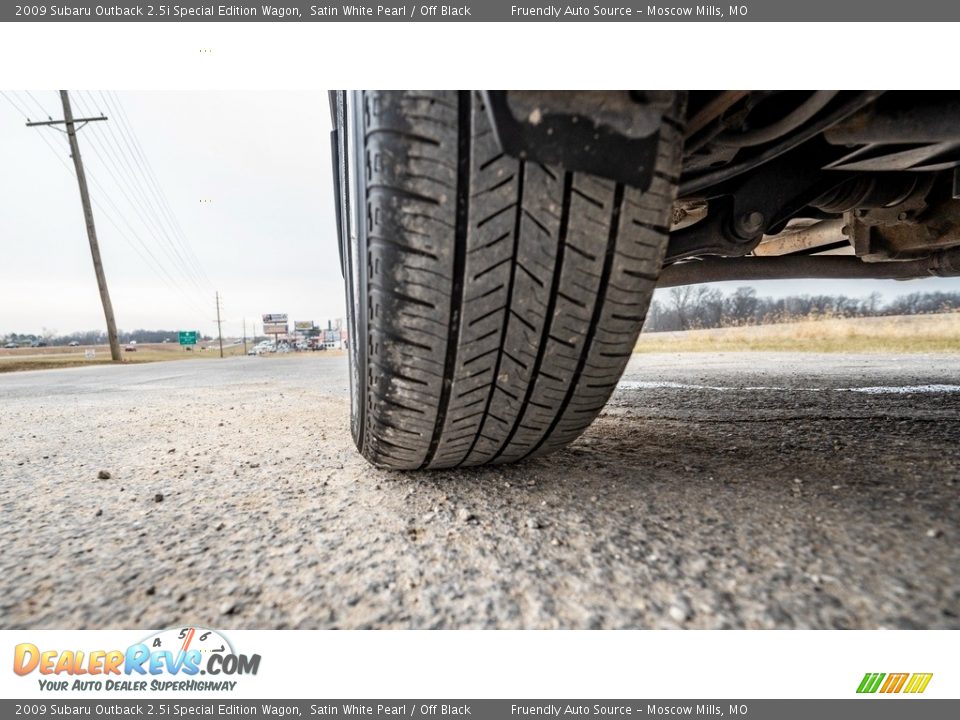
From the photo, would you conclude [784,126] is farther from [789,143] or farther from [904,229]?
[904,229]

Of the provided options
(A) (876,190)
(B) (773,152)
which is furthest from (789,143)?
(A) (876,190)

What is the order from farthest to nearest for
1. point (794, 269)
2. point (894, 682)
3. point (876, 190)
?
point (794, 269), point (876, 190), point (894, 682)

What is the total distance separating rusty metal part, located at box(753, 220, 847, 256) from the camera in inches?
71.7

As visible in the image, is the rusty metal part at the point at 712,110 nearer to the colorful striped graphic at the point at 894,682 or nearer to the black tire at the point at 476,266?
the black tire at the point at 476,266

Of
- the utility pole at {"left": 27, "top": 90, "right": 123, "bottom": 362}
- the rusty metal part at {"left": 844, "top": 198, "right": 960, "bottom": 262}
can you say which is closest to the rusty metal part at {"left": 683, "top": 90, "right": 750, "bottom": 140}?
the rusty metal part at {"left": 844, "top": 198, "right": 960, "bottom": 262}

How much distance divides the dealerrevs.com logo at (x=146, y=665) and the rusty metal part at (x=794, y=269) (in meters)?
1.80

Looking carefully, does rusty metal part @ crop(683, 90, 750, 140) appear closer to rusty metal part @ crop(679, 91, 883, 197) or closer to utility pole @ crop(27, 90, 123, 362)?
rusty metal part @ crop(679, 91, 883, 197)

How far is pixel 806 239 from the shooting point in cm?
197

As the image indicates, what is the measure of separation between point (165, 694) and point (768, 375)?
3366mm

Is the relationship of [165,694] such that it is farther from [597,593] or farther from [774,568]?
[774,568]

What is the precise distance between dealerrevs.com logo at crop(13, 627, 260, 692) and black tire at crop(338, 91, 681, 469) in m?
0.40

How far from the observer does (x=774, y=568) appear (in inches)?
24.1

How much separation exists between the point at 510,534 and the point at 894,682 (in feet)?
1.60
